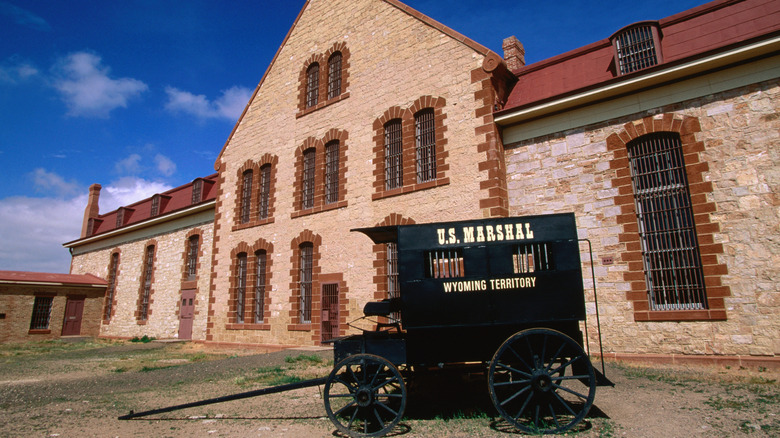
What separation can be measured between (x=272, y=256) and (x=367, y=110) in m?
6.36

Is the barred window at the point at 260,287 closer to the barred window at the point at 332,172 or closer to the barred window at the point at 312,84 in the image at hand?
the barred window at the point at 332,172

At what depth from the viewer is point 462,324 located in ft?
17.6

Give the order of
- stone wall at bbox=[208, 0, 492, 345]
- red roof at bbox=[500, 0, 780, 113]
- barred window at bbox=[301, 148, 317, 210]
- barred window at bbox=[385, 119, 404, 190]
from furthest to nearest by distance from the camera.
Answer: barred window at bbox=[301, 148, 317, 210], barred window at bbox=[385, 119, 404, 190], stone wall at bbox=[208, 0, 492, 345], red roof at bbox=[500, 0, 780, 113]

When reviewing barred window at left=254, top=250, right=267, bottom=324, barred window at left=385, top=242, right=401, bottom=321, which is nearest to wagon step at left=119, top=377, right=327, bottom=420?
barred window at left=385, top=242, right=401, bottom=321

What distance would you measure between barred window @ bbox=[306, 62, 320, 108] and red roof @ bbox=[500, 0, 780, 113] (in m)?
7.37

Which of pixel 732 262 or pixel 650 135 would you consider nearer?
pixel 732 262

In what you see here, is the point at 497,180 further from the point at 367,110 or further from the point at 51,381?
the point at 51,381

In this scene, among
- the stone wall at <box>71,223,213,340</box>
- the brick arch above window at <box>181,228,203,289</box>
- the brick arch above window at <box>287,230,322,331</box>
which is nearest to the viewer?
the brick arch above window at <box>287,230,322,331</box>

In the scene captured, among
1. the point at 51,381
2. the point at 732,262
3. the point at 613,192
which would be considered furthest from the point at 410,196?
the point at 51,381

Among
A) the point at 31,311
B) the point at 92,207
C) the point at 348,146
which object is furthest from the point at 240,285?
the point at 92,207

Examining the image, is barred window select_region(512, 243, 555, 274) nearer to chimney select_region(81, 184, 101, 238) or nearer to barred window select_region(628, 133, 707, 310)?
barred window select_region(628, 133, 707, 310)

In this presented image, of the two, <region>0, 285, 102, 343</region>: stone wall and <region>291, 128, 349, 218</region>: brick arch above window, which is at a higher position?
<region>291, 128, 349, 218</region>: brick arch above window

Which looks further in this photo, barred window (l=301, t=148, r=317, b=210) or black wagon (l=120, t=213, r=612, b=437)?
barred window (l=301, t=148, r=317, b=210)

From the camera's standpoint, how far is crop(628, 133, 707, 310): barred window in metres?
8.84
